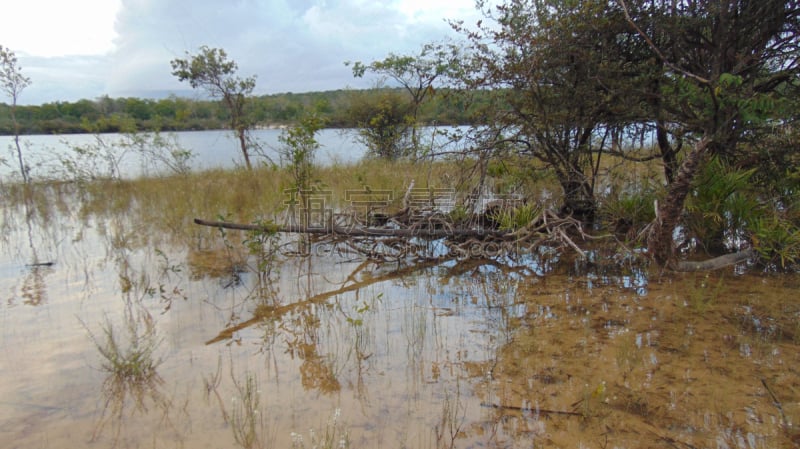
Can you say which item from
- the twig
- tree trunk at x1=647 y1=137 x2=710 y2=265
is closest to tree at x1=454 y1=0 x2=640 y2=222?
tree trunk at x1=647 y1=137 x2=710 y2=265

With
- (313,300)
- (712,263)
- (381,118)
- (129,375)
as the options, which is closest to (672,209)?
(712,263)

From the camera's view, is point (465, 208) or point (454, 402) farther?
point (465, 208)

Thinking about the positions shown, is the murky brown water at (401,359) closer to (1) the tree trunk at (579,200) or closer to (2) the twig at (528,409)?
(2) the twig at (528,409)

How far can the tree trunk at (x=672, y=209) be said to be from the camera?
4.18 metres

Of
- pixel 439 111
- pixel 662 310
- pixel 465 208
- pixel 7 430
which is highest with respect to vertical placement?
pixel 439 111

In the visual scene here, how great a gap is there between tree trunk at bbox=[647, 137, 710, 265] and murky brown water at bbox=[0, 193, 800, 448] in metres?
0.38

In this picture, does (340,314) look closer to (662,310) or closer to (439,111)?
(662,310)

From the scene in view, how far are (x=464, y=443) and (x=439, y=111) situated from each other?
6253 mm

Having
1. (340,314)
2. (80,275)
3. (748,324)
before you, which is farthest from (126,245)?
(748,324)

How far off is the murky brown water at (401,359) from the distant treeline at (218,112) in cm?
266

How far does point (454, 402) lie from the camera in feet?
9.21

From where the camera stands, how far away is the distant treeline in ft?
22.8

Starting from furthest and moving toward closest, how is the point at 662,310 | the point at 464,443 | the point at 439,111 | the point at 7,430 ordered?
the point at 439,111 → the point at 662,310 → the point at 7,430 → the point at 464,443

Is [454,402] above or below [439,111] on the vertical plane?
below
